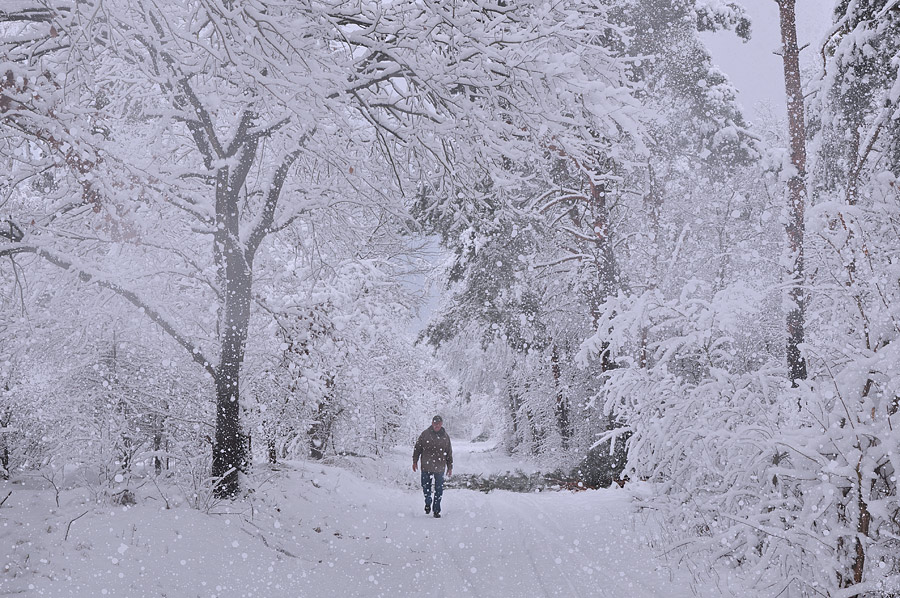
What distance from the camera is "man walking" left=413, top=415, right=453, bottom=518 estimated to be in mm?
9719

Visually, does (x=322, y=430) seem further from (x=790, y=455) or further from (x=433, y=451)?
(x=790, y=455)

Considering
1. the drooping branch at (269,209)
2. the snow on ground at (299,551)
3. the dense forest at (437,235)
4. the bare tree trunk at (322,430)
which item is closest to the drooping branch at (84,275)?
the dense forest at (437,235)

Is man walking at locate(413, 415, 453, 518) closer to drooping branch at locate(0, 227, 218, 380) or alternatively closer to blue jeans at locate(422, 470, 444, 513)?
blue jeans at locate(422, 470, 444, 513)

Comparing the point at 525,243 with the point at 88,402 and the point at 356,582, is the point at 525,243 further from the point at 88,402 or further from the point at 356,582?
the point at 88,402

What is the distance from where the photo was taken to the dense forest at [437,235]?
4254 mm

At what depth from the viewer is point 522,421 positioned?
87.5ft

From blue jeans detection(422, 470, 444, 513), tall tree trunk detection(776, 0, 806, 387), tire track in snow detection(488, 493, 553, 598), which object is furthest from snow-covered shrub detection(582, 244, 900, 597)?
blue jeans detection(422, 470, 444, 513)

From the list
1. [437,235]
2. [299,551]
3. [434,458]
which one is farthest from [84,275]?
[437,235]

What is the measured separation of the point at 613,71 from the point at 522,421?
2221cm

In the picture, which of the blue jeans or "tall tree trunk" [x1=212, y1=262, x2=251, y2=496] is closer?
"tall tree trunk" [x1=212, y1=262, x2=251, y2=496]

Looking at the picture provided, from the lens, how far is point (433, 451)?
33.2ft

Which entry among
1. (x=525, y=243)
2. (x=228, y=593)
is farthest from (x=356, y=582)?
(x=525, y=243)

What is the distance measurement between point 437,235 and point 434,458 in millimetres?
5389

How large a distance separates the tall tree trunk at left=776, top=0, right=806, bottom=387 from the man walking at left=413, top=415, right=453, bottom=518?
18.7ft
